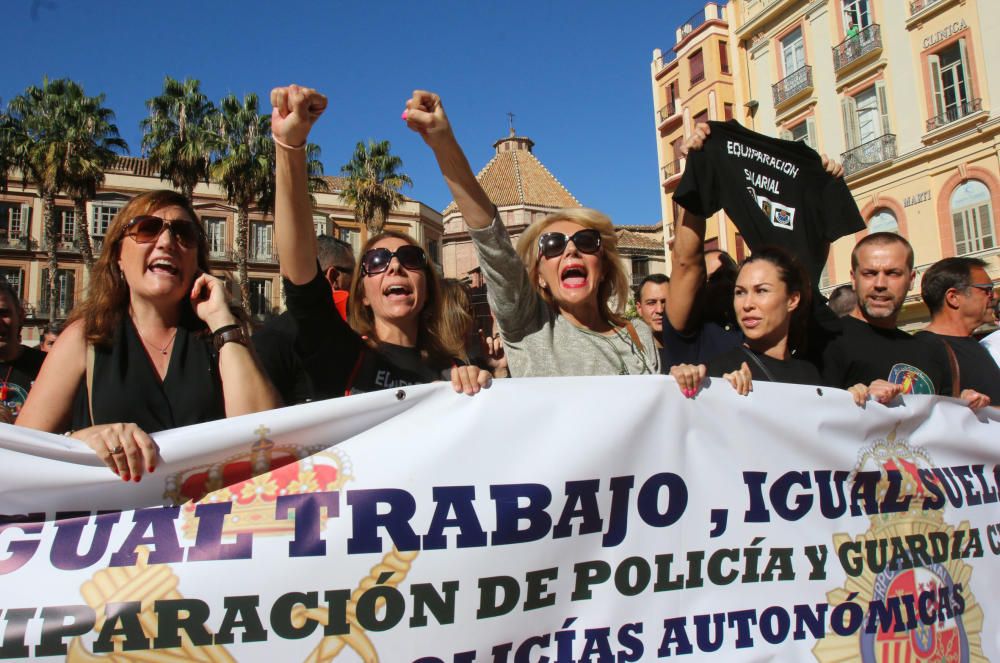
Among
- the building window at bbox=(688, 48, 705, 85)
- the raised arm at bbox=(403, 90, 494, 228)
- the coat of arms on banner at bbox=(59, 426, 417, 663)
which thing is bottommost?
the coat of arms on banner at bbox=(59, 426, 417, 663)

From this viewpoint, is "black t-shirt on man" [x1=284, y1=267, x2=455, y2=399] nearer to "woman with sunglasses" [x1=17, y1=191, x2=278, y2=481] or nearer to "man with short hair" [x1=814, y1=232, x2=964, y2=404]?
"woman with sunglasses" [x1=17, y1=191, x2=278, y2=481]

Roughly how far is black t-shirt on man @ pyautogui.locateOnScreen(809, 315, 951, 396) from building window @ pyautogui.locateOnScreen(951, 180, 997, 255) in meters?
18.9

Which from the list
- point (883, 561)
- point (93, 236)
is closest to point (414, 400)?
point (883, 561)

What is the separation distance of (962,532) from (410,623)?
2140 millimetres

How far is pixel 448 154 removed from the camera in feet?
8.33

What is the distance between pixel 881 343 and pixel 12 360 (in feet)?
17.0

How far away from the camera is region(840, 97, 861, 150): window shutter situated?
22672mm

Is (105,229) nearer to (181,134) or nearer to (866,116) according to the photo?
(181,134)

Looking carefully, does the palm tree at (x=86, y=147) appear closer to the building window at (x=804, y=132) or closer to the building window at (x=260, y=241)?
the building window at (x=260, y=241)

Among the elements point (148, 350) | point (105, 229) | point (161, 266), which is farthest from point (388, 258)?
point (105, 229)

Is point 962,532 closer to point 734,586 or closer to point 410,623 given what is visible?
point 734,586

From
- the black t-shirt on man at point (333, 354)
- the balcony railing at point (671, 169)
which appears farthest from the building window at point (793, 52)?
the black t-shirt on man at point (333, 354)

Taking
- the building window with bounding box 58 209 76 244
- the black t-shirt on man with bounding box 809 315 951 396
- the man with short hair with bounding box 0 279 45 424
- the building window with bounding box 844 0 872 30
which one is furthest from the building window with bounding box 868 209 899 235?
the building window with bounding box 58 209 76 244

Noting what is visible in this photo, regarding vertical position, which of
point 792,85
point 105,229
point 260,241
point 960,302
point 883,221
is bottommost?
point 960,302
